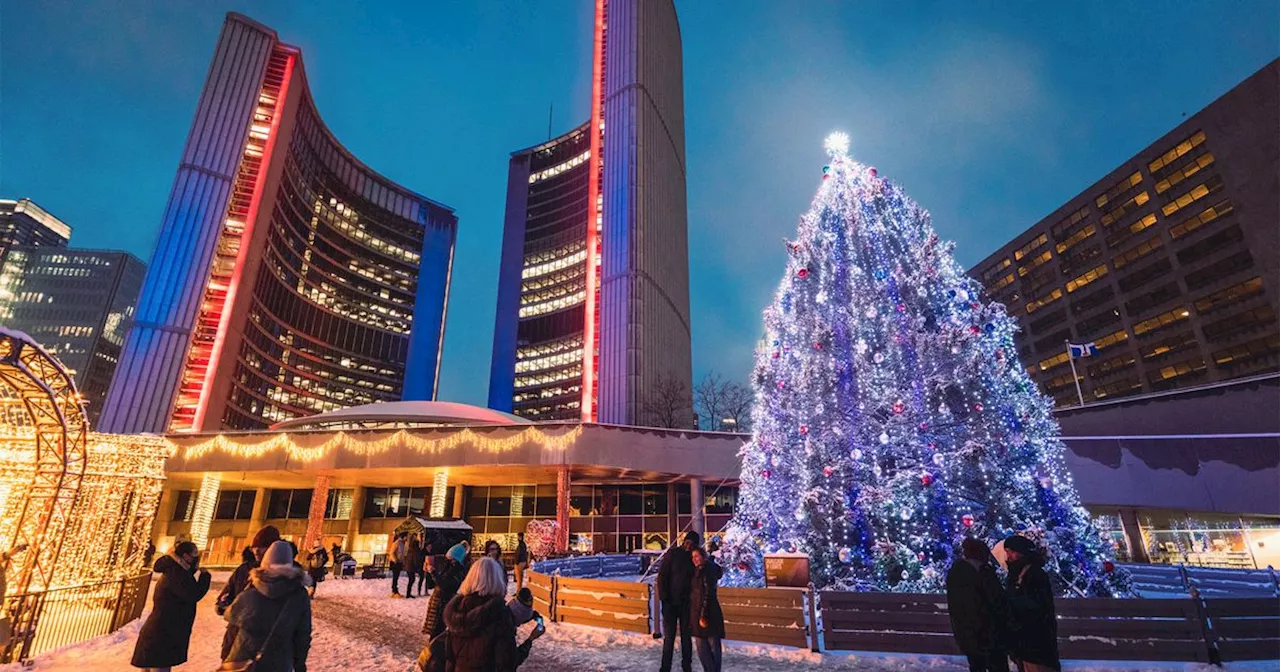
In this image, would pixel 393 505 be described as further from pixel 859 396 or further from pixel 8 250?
pixel 8 250

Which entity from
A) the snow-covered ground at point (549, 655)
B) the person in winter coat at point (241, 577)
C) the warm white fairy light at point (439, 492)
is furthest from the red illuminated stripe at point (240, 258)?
the person in winter coat at point (241, 577)

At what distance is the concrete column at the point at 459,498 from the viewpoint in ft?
120

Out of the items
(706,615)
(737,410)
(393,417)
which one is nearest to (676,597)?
(706,615)

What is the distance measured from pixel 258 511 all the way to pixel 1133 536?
4834cm

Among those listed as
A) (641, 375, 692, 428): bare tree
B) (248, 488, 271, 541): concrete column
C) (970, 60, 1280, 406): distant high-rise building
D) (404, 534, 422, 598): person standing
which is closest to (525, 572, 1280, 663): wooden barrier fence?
(404, 534, 422, 598): person standing

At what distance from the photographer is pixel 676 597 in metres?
6.98

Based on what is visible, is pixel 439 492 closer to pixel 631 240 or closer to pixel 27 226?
pixel 631 240

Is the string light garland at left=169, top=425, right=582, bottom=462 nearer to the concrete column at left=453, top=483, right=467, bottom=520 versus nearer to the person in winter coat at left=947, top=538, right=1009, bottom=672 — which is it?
the concrete column at left=453, top=483, right=467, bottom=520

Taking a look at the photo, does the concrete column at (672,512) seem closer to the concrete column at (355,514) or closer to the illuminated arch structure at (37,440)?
the concrete column at (355,514)

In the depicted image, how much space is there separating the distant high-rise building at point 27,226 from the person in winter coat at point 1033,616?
678 feet

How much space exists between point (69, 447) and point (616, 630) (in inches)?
388

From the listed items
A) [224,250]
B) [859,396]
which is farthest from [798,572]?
[224,250]

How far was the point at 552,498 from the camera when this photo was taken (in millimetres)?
36562

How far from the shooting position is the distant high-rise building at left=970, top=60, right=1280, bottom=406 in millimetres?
50562
